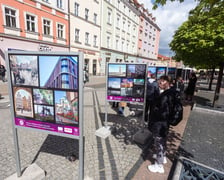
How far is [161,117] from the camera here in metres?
2.69

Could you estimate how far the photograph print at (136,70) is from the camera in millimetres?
3996

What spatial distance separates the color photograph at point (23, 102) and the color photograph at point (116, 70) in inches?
99.4

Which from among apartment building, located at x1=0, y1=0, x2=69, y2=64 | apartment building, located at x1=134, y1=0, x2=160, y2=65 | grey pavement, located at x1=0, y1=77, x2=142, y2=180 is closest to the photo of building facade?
grey pavement, located at x1=0, y1=77, x2=142, y2=180

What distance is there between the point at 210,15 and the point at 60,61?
12.6 ft

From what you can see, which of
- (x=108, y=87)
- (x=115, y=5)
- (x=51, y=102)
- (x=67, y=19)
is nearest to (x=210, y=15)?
(x=108, y=87)

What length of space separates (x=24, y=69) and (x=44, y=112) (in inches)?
28.3

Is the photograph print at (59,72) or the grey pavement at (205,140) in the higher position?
the photograph print at (59,72)

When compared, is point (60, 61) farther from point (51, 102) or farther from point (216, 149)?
point (216, 149)

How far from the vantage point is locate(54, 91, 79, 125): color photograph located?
1965mm

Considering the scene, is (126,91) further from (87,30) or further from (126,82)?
(87,30)

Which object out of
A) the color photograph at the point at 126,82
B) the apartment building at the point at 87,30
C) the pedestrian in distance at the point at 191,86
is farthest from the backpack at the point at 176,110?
the apartment building at the point at 87,30

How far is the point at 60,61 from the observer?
1.88m

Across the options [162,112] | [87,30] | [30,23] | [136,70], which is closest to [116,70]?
[136,70]

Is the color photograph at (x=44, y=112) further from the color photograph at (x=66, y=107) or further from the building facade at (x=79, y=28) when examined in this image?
the building facade at (x=79, y=28)
